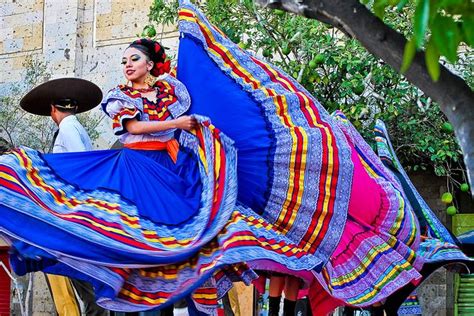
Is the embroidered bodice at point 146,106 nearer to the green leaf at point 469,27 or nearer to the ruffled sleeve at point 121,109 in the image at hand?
the ruffled sleeve at point 121,109

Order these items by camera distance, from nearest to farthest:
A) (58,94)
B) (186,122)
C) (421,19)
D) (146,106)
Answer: (421,19) → (186,122) → (146,106) → (58,94)

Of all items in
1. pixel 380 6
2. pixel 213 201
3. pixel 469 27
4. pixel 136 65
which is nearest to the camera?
pixel 469 27

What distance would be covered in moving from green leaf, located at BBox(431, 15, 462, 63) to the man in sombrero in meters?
4.62

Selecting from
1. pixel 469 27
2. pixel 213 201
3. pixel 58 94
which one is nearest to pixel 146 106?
pixel 213 201

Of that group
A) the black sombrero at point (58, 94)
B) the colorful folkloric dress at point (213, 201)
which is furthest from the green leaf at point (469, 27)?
the black sombrero at point (58, 94)

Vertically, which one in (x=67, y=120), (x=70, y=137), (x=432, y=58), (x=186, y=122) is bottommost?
(x=432, y=58)

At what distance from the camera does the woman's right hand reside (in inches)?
271

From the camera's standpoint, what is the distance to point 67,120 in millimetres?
7773

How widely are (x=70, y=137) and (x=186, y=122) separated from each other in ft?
3.73

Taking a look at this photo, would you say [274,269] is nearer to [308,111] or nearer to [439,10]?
[308,111]

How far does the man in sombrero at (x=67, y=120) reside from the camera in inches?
302

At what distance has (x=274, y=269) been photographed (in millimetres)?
6836

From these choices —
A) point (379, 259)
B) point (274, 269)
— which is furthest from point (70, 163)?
point (379, 259)

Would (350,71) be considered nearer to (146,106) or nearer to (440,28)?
(146,106)
